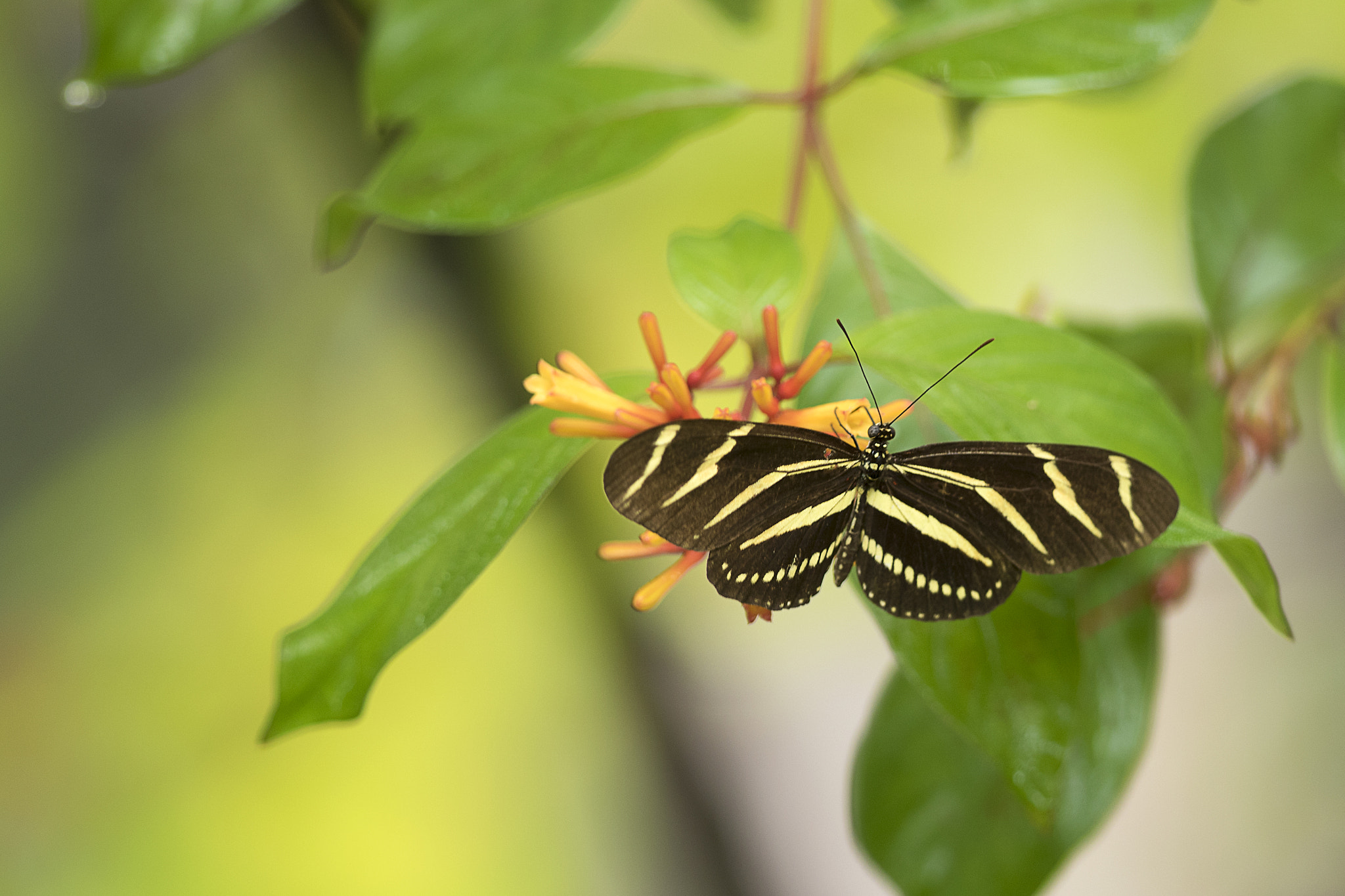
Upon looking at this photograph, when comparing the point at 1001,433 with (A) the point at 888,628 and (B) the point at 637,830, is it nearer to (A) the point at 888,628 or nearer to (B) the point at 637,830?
(A) the point at 888,628

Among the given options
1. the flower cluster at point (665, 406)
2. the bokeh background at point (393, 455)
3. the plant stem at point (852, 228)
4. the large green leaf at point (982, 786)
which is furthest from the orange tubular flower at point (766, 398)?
the bokeh background at point (393, 455)

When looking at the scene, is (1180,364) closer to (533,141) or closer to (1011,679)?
(1011,679)

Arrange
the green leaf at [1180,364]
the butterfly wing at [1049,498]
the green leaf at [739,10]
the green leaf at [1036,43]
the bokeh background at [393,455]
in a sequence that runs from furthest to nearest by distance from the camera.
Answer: the bokeh background at [393,455], the green leaf at [739,10], the green leaf at [1180,364], the green leaf at [1036,43], the butterfly wing at [1049,498]

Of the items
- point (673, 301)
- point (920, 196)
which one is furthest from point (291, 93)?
point (920, 196)

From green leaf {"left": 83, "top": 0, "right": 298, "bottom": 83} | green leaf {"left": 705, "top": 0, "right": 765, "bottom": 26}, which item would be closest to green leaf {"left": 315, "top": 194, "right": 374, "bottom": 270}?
green leaf {"left": 83, "top": 0, "right": 298, "bottom": 83}

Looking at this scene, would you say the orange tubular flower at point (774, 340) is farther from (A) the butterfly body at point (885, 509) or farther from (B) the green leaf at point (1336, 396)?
(B) the green leaf at point (1336, 396)

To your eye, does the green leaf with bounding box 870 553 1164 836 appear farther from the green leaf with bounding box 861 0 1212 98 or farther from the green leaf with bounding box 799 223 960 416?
the green leaf with bounding box 861 0 1212 98
